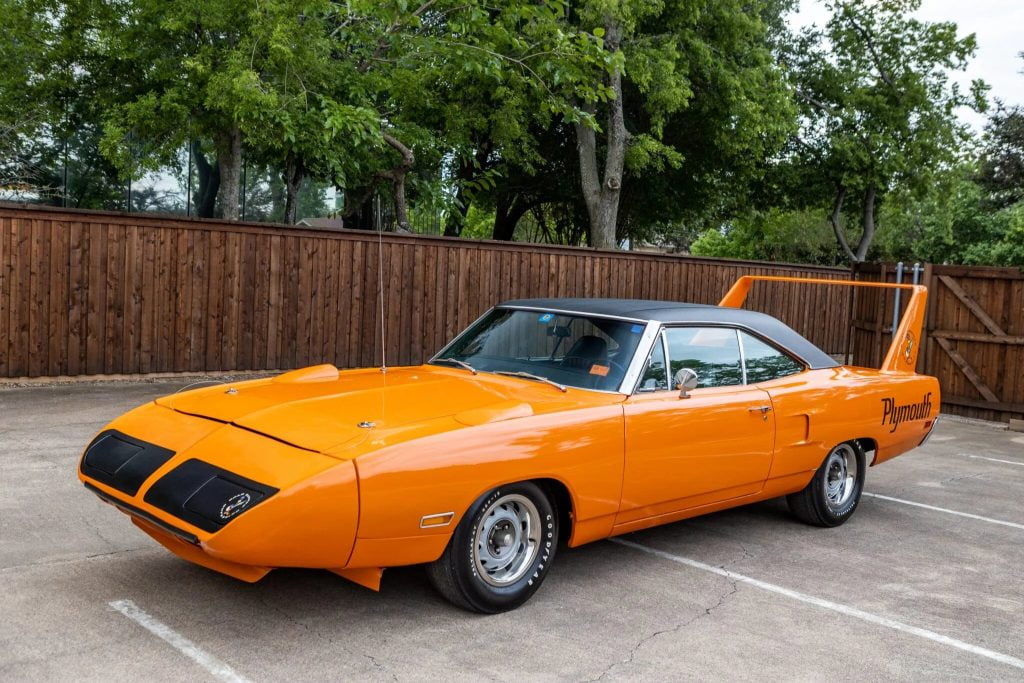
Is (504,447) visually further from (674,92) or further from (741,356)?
(674,92)

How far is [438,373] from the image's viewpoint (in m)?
5.60

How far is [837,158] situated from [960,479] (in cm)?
2274

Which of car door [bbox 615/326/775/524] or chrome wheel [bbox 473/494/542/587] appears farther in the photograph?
car door [bbox 615/326/775/524]

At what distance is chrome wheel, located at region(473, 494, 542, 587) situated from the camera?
434 centimetres

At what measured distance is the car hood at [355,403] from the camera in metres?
4.14

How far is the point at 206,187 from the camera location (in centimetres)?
1903

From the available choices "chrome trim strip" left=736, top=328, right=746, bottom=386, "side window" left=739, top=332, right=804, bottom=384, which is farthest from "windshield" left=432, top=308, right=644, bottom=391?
"side window" left=739, top=332, right=804, bottom=384

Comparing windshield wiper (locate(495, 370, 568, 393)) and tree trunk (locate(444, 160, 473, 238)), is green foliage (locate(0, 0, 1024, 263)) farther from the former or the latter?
windshield wiper (locate(495, 370, 568, 393))

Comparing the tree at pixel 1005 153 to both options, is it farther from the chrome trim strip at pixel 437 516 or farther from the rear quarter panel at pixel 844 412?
the chrome trim strip at pixel 437 516

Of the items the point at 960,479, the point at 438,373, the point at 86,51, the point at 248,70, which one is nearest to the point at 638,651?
the point at 438,373

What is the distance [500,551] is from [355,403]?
100 centimetres

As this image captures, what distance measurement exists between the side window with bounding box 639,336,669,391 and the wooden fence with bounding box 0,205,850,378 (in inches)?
293

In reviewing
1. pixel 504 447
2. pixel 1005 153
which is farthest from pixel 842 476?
pixel 1005 153

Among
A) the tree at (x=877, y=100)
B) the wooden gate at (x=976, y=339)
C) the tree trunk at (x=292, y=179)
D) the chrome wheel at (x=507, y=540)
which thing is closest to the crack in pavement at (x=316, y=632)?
the chrome wheel at (x=507, y=540)
